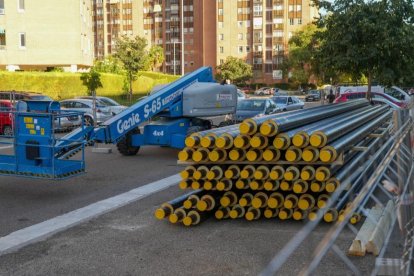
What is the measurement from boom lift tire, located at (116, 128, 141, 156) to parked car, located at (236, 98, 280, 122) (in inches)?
301

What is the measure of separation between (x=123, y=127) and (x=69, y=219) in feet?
17.8

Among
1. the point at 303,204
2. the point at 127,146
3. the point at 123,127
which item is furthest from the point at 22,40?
the point at 303,204

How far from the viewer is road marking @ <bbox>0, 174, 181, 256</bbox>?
21.8 ft

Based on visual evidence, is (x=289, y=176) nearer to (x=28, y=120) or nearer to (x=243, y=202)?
(x=243, y=202)

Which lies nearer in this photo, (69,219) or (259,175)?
(259,175)

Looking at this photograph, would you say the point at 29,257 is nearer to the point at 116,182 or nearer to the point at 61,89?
the point at 116,182

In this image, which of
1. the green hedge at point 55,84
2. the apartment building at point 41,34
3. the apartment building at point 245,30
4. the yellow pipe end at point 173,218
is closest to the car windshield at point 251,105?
the yellow pipe end at point 173,218

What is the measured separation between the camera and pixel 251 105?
910 inches

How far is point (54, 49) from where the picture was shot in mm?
57219

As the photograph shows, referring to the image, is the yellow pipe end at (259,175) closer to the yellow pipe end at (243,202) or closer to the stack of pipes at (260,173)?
the stack of pipes at (260,173)

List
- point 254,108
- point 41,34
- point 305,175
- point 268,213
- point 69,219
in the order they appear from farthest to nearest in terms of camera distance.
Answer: point 41,34 < point 254,108 < point 69,219 < point 268,213 < point 305,175

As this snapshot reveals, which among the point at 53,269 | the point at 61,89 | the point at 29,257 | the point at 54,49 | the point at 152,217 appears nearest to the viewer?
the point at 53,269

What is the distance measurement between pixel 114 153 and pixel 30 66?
150 ft

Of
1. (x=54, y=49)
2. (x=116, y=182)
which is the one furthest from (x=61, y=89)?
(x=116, y=182)
